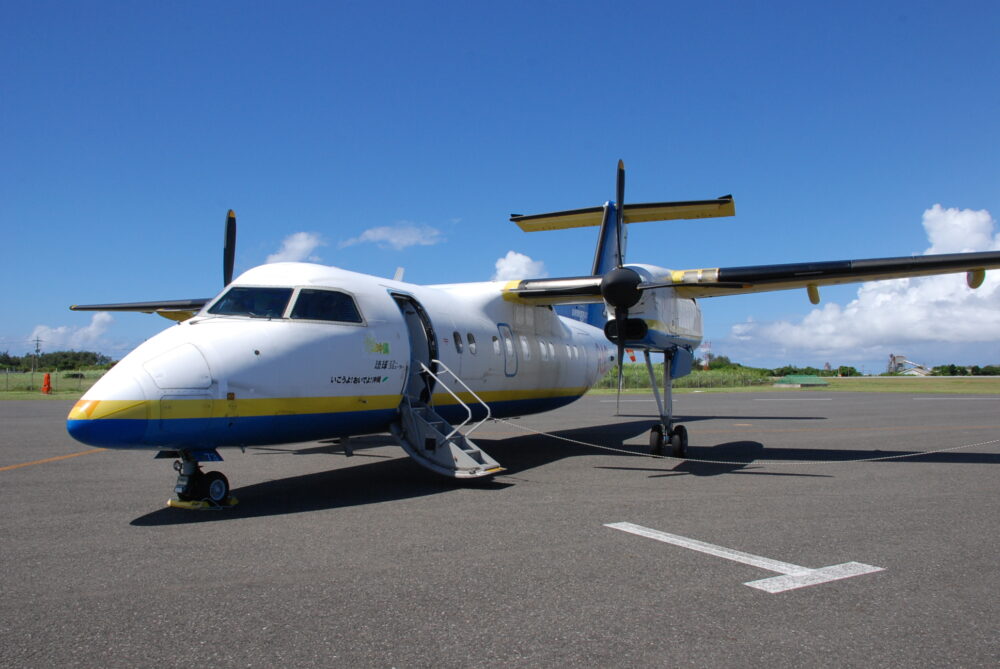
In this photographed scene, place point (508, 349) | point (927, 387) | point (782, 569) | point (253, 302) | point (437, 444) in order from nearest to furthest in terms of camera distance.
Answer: point (782, 569) < point (253, 302) < point (437, 444) < point (508, 349) < point (927, 387)

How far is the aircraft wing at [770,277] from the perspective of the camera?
10953 mm

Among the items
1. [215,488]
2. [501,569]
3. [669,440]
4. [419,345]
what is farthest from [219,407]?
[669,440]

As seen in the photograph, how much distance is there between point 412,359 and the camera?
10547 mm

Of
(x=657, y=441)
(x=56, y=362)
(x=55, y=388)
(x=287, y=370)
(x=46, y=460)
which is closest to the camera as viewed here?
(x=287, y=370)

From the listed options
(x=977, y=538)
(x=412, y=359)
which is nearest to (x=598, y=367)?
(x=412, y=359)

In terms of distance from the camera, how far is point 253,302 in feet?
27.1

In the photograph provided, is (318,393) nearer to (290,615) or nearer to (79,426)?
(79,426)

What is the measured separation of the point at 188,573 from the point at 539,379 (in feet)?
31.0

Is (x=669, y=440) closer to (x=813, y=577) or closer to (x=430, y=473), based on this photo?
(x=430, y=473)

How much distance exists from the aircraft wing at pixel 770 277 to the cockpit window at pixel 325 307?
4.74m

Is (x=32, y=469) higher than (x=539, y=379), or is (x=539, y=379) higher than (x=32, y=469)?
(x=539, y=379)

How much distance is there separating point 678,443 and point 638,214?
16.4 ft

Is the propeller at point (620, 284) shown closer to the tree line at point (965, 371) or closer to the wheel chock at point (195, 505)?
the wheel chock at point (195, 505)

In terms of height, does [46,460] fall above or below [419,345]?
Answer: below
